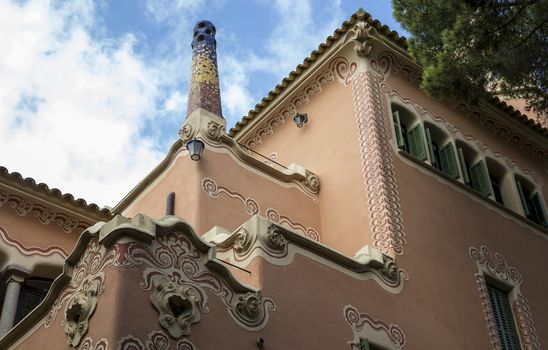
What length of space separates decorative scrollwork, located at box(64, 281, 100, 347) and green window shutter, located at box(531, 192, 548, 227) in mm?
8695

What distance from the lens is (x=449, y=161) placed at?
1255cm

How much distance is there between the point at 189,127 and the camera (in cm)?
1140

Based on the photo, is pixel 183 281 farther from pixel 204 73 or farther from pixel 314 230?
pixel 204 73

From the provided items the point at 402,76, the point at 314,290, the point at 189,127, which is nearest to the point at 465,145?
the point at 402,76

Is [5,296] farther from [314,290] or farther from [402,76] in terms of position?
[402,76]

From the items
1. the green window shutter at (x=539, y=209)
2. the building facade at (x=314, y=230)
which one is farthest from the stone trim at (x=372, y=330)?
the green window shutter at (x=539, y=209)

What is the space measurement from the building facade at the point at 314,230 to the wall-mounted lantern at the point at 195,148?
2 cm

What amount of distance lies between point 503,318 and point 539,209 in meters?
3.48

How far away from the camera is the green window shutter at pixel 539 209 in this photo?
44.6 ft

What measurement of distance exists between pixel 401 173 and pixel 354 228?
1.10 m

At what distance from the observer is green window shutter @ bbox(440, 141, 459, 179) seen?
12.4 m

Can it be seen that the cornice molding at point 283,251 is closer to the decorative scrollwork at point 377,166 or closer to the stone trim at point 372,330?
the stone trim at point 372,330

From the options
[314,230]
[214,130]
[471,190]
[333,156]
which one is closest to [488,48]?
[471,190]

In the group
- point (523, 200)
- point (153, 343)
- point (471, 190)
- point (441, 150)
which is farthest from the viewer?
point (523, 200)
